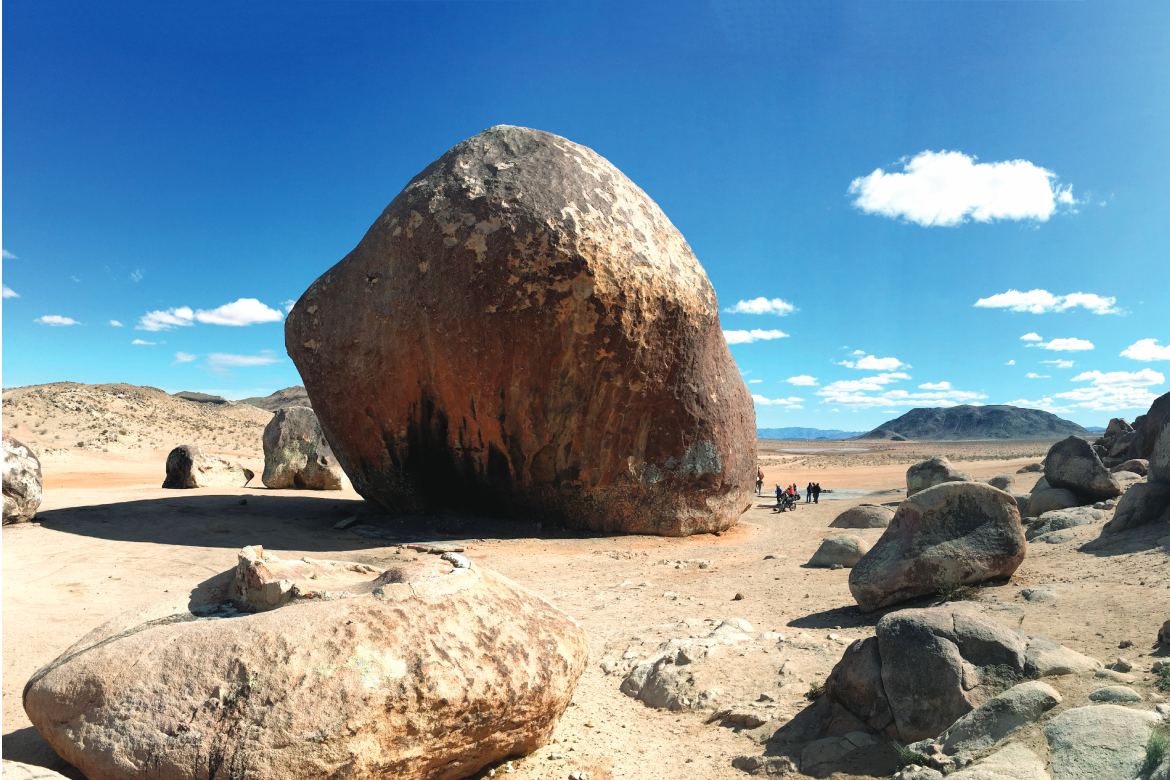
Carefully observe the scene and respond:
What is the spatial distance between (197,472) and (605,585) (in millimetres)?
11765

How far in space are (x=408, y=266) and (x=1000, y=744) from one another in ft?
26.3

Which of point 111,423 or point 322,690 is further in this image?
point 111,423

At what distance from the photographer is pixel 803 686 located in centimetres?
415

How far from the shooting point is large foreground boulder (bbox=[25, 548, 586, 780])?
2.64m

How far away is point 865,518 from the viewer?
11.8 meters

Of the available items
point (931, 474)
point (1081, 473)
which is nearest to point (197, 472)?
point (931, 474)

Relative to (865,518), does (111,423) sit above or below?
above

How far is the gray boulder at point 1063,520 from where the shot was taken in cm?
873

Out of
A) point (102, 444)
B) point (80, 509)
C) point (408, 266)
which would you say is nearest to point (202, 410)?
point (102, 444)

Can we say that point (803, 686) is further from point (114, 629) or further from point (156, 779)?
point (114, 629)

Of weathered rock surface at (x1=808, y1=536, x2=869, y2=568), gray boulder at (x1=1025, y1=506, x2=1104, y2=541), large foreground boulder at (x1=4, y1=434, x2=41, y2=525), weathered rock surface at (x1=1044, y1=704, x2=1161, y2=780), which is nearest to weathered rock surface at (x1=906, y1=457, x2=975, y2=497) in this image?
gray boulder at (x1=1025, y1=506, x2=1104, y2=541)

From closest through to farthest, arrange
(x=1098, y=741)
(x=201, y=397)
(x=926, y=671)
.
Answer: (x=1098, y=741) → (x=926, y=671) → (x=201, y=397)

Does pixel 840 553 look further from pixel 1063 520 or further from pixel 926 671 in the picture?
pixel 926 671

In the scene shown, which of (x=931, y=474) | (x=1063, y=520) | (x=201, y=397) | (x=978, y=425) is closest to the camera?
(x=1063, y=520)
